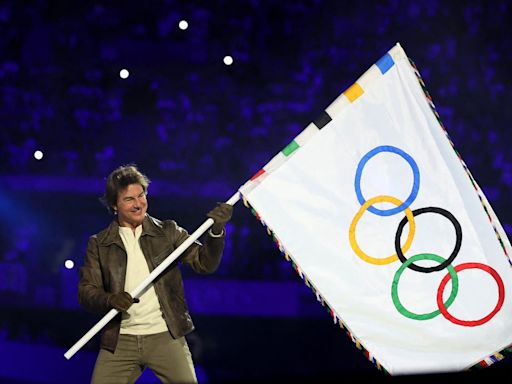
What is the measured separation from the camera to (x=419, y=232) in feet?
10.4

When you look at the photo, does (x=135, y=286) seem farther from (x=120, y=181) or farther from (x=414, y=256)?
(x=414, y=256)

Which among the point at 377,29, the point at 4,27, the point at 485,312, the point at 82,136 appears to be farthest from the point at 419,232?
the point at 4,27

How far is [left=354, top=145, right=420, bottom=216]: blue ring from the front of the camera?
10.4 ft

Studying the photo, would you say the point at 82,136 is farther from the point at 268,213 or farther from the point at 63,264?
the point at 268,213

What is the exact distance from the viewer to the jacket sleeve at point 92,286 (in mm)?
3320

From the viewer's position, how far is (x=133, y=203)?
11.3ft

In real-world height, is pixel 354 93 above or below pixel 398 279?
above

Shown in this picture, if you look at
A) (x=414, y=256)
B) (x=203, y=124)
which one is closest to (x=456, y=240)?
(x=414, y=256)

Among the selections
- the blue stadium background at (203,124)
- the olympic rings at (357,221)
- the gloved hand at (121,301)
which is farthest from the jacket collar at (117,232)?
the blue stadium background at (203,124)

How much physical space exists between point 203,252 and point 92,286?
0.44 metres

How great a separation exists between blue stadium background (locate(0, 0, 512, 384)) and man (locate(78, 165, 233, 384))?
162 cm

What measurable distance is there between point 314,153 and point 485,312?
822 mm

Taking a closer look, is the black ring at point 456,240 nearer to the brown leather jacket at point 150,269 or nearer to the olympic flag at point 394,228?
the olympic flag at point 394,228

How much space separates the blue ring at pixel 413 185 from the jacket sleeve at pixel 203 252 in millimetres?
561
